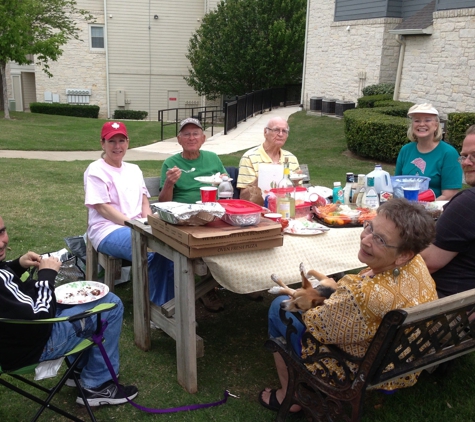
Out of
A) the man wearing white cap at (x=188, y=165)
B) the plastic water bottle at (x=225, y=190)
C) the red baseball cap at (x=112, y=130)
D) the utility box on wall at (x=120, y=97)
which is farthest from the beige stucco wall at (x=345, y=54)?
the plastic water bottle at (x=225, y=190)

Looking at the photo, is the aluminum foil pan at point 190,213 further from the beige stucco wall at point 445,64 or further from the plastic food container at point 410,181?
the beige stucco wall at point 445,64

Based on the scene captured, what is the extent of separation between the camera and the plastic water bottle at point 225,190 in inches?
138

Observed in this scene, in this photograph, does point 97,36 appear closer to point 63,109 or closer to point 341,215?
point 63,109

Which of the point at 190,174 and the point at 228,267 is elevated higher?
the point at 190,174

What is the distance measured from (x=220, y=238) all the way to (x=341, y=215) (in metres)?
1.12

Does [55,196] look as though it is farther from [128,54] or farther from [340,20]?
[128,54]

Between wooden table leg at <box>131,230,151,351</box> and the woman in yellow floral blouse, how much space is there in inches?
55.3

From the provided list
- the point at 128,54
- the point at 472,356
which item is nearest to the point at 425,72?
the point at 472,356

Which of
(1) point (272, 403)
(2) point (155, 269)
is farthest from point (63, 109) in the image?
(1) point (272, 403)

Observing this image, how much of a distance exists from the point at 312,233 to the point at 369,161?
9.86m

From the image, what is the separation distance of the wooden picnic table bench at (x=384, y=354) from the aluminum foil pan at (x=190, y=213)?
0.65 metres

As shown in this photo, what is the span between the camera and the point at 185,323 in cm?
297

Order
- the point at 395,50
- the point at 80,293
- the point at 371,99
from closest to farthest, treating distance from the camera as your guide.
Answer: the point at 80,293 → the point at 371,99 → the point at 395,50

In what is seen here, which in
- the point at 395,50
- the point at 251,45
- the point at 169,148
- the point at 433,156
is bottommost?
the point at 169,148
